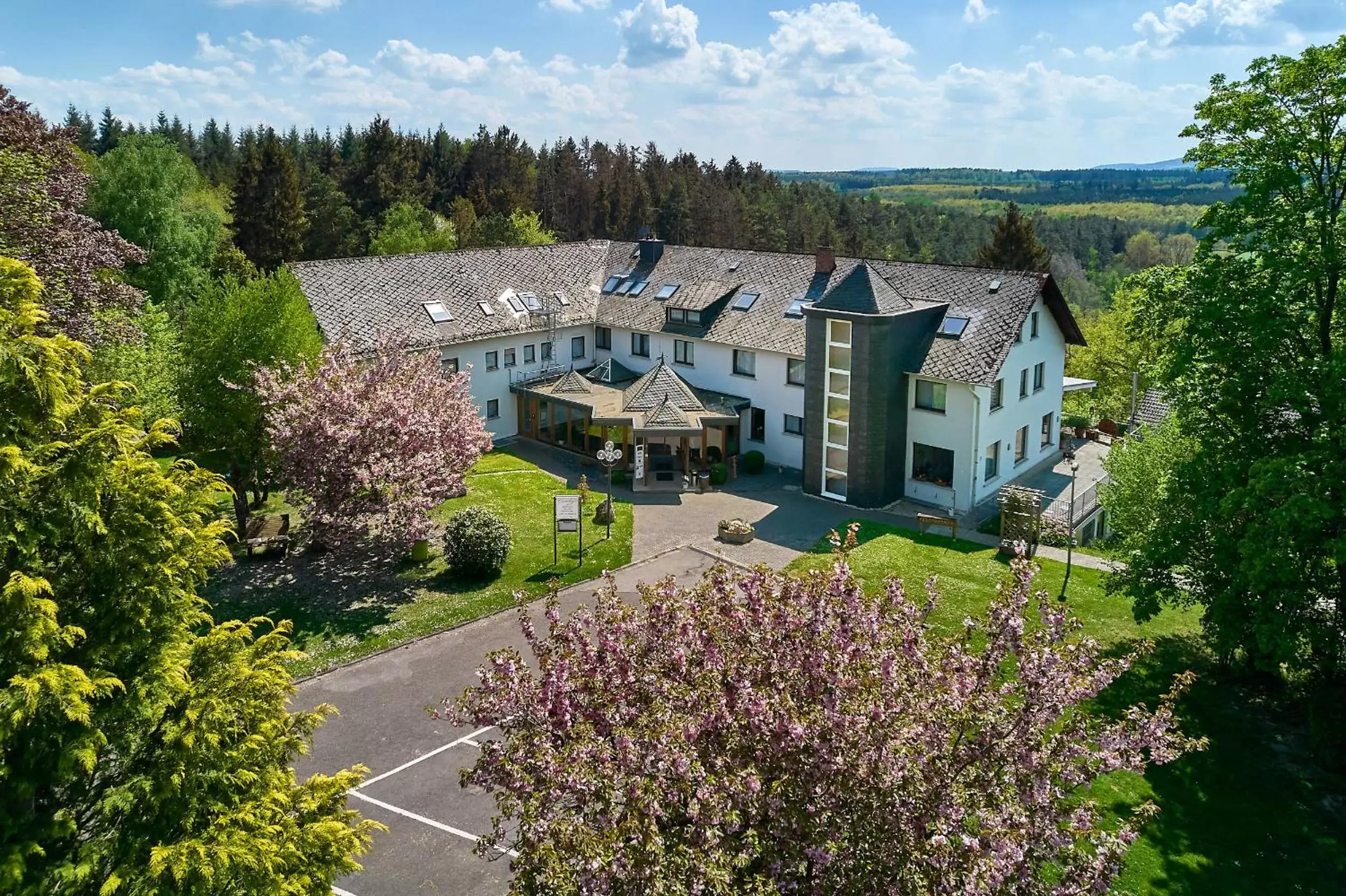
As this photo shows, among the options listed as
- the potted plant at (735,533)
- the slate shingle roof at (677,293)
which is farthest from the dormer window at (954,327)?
the potted plant at (735,533)

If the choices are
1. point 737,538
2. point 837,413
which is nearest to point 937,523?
point 837,413

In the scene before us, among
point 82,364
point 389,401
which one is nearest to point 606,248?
point 389,401

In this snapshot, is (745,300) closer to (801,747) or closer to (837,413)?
(837,413)

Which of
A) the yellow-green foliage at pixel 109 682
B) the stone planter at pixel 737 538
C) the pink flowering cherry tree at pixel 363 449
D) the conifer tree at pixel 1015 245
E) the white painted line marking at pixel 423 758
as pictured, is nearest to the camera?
the yellow-green foliage at pixel 109 682

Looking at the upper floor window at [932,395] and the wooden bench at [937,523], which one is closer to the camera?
the wooden bench at [937,523]

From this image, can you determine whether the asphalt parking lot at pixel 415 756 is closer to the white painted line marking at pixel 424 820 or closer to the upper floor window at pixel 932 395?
the white painted line marking at pixel 424 820

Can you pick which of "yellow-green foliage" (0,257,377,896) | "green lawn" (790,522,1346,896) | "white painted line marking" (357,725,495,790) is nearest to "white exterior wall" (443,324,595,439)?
"white painted line marking" (357,725,495,790)

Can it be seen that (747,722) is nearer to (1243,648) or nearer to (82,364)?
(1243,648)
